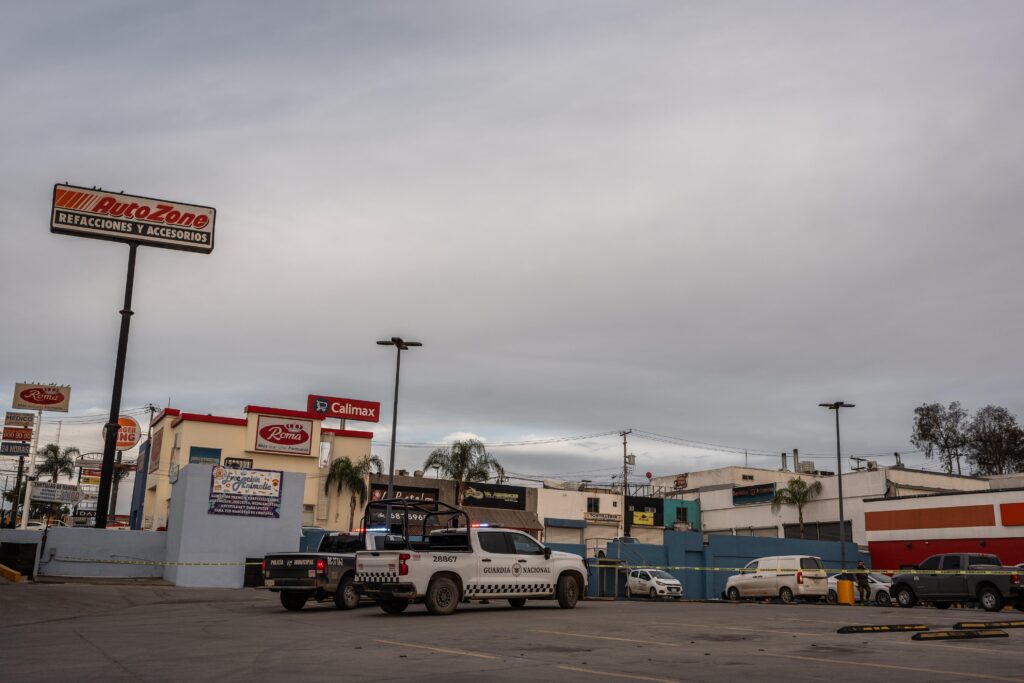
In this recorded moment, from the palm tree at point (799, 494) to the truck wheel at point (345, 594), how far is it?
51364mm

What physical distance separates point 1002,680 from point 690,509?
72.1 m

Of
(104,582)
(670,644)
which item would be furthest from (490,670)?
(104,582)

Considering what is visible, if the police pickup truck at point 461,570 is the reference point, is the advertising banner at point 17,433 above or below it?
above

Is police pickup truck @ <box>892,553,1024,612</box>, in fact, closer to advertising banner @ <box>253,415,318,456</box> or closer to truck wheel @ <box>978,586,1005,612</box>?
truck wheel @ <box>978,586,1005,612</box>

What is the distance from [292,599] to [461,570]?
477 cm

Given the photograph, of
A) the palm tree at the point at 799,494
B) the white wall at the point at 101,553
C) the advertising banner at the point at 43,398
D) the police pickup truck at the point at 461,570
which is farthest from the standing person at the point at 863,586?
the advertising banner at the point at 43,398

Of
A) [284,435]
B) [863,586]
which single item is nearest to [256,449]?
[284,435]

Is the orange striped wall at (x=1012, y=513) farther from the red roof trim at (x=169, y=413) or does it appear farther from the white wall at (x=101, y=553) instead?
the red roof trim at (x=169, y=413)

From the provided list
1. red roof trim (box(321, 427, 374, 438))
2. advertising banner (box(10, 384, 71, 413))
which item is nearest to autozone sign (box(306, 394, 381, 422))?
red roof trim (box(321, 427, 374, 438))

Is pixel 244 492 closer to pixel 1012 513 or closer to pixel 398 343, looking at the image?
pixel 398 343

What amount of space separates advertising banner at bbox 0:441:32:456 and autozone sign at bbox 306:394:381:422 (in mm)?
19192

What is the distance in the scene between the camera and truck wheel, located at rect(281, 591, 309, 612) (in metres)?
20.8

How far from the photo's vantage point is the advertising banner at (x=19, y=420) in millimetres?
60969

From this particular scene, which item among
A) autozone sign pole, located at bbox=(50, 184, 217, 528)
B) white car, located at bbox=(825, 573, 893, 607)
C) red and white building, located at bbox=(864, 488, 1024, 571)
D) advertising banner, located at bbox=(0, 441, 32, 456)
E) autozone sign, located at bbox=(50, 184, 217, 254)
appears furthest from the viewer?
advertising banner, located at bbox=(0, 441, 32, 456)
